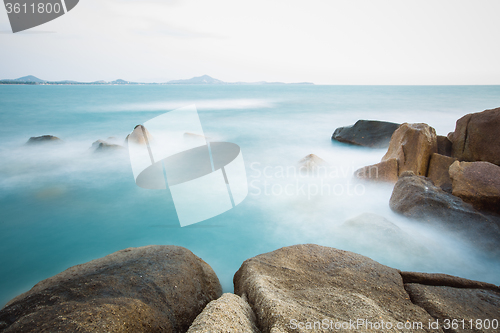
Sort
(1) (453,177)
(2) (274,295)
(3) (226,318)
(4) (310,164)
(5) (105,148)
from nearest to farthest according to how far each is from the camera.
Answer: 1. (3) (226,318)
2. (2) (274,295)
3. (1) (453,177)
4. (4) (310,164)
5. (5) (105,148)

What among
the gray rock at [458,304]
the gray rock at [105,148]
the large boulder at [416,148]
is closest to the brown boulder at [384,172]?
the large boulder at [416,148]

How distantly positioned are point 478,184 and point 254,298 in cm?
399

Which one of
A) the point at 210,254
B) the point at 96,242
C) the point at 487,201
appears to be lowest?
the point at 210,254

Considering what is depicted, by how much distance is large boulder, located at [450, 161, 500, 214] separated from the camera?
3.79 metres

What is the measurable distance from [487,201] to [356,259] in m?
2.68

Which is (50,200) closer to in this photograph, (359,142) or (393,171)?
(393,171)

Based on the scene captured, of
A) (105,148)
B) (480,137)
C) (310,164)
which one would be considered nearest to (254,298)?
(480,137)

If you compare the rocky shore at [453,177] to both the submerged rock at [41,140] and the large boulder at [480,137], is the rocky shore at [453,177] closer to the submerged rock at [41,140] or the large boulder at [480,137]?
the large boulder at [480,137]

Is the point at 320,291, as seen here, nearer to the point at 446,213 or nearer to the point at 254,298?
the point at 254,298

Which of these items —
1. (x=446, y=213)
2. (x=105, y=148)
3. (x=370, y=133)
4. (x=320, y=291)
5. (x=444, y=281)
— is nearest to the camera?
(x=320, y=291)

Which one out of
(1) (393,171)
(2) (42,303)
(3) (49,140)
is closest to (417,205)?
(1) (393,171)

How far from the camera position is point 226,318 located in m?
1.71

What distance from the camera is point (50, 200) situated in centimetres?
575

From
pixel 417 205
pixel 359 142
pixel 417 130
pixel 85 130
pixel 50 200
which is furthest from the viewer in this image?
pixel 85 130
